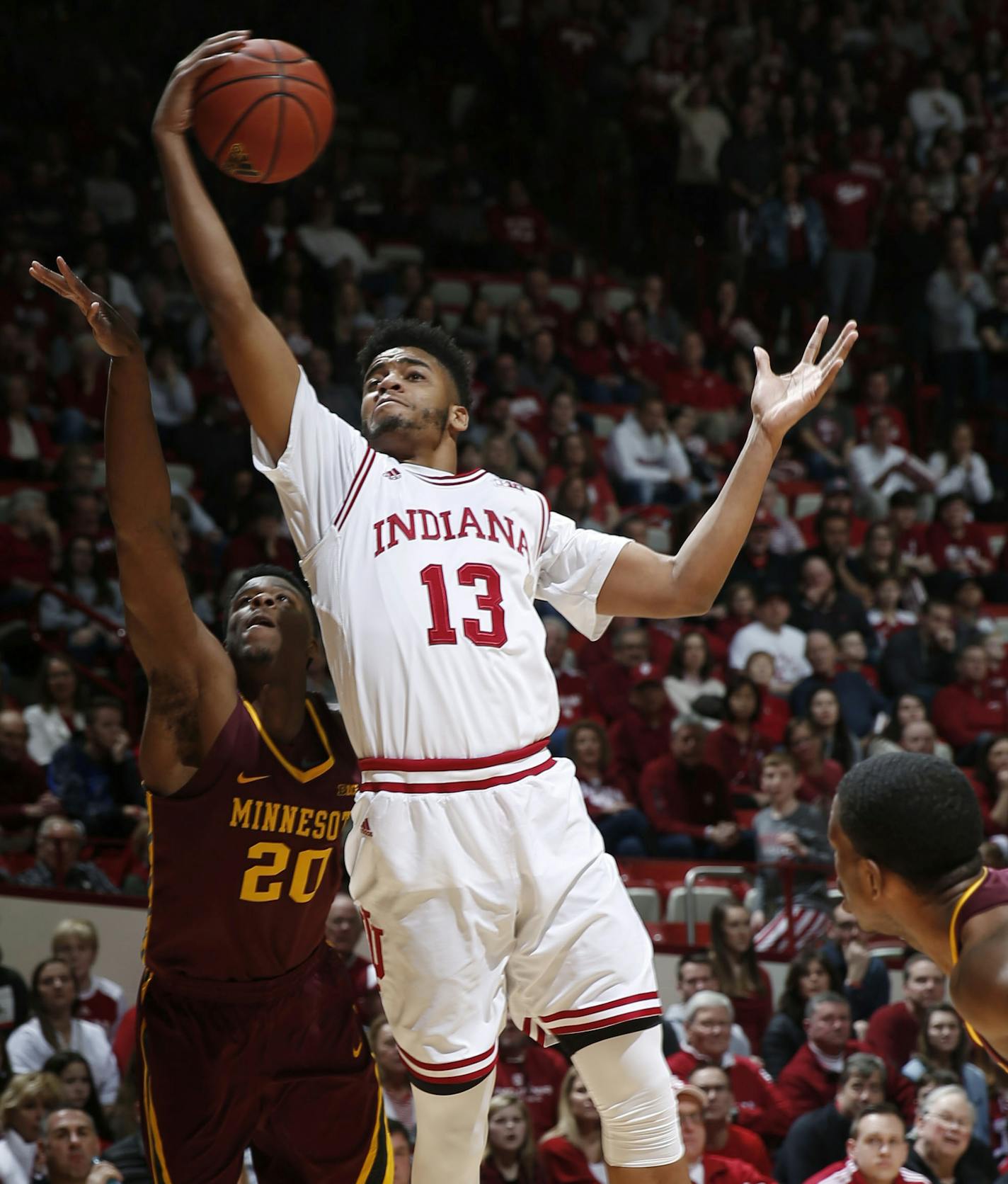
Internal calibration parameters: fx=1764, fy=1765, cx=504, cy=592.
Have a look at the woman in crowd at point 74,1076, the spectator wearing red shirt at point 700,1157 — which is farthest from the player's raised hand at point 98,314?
the woman in crowd at point 74,1076

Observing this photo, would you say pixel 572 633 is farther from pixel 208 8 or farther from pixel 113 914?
pixel 208 8

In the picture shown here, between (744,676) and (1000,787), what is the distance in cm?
160

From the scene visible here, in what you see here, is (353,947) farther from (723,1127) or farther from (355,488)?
(355,488)

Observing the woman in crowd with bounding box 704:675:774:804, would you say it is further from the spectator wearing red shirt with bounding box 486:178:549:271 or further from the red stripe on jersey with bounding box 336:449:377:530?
the red stripe on jersey with bounding box 336:449:377:530

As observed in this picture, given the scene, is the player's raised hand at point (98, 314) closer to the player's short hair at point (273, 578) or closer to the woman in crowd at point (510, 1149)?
the player's short hair at point (273, 578)

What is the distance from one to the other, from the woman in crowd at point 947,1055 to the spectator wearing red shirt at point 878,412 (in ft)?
24.8

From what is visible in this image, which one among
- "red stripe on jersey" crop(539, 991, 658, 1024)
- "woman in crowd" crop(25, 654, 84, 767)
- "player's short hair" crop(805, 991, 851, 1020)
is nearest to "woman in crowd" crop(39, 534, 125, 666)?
"woman in crowd" crop(25, 654, 84, 767)

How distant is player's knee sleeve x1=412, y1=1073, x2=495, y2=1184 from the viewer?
13.1 ft

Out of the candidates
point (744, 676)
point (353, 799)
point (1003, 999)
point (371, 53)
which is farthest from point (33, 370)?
point (1003, 999)

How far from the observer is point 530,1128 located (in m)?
7.05

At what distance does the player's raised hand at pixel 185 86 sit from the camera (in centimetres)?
393

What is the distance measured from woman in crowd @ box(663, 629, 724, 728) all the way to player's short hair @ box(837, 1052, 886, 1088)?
3595mm

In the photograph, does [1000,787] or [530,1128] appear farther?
[1000,787]

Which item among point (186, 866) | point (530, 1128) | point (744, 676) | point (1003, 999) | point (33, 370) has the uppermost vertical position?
point (33, 370)
